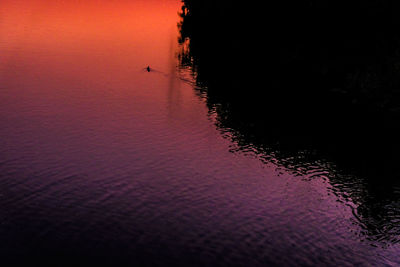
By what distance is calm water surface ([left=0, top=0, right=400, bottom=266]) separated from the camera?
53406mm

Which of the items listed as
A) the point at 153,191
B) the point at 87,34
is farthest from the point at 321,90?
the point at 87,34

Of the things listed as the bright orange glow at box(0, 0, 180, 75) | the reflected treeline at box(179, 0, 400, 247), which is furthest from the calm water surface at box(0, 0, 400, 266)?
the bright orange glow at box(0, 0, 180, 75)

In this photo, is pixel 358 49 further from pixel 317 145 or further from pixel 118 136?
pixel 118 136

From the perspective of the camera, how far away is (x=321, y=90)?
111062 millimetres

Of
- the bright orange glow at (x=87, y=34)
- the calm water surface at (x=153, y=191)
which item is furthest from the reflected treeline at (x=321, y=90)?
the bright orange glow at (x=87, y=34)

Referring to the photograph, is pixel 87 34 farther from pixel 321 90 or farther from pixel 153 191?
pixel 153 191

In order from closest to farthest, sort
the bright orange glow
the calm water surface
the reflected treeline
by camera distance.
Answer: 1. the calm water surface
2. the reflected treeline
3. the bright orange glow

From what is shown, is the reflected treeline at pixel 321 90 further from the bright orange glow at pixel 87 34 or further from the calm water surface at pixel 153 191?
the bright orange glow at pixel 87 34

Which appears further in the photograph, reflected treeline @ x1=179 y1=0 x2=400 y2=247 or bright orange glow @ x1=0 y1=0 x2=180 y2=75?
bright orange glow @ x1=0 y1=0 x2=180 y2=75

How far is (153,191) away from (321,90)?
57925 millimetres

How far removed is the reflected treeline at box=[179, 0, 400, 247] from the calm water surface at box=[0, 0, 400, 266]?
2320mm

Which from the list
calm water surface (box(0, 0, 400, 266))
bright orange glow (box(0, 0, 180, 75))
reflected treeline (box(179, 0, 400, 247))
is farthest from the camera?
bright orange glow (box(0, 0, 180, 75))

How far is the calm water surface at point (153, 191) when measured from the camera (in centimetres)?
5341

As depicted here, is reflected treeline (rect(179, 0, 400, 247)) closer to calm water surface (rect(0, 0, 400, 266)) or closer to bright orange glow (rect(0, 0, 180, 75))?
calm water surface (rect(0, 0, 400, 266))
